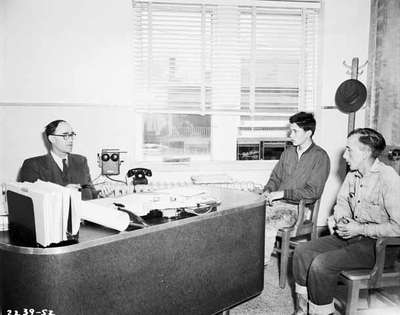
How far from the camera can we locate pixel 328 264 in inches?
95.2

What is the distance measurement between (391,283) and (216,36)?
2.94 m

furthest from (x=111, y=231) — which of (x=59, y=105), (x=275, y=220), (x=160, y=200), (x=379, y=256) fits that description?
(x=59, y=105)

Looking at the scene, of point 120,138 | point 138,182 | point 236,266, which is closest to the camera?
point 236,266

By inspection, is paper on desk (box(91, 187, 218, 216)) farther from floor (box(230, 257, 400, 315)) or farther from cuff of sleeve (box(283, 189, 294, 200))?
cuff of sleeve (box(283, 189, 294, 200))

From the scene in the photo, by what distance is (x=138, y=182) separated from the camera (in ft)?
12.5

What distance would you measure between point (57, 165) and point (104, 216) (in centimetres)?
177

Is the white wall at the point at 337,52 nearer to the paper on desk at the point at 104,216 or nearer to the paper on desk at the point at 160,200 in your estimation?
the paper on desk at the point at 160,200

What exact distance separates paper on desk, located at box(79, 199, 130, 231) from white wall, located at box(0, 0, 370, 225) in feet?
8.08

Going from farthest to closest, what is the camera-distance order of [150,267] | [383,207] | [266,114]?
[266,114] < [383,207] < [150,267]

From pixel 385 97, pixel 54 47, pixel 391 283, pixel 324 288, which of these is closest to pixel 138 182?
pixel 54 47

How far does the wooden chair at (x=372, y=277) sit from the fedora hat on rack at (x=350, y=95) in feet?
7.23

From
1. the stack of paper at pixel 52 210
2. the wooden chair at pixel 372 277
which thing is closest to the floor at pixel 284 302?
the wooden chair at pixel 372 277

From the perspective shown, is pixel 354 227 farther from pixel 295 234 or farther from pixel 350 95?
pixel 350 95

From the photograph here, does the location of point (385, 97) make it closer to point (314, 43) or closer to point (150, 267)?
point (314, 43)
